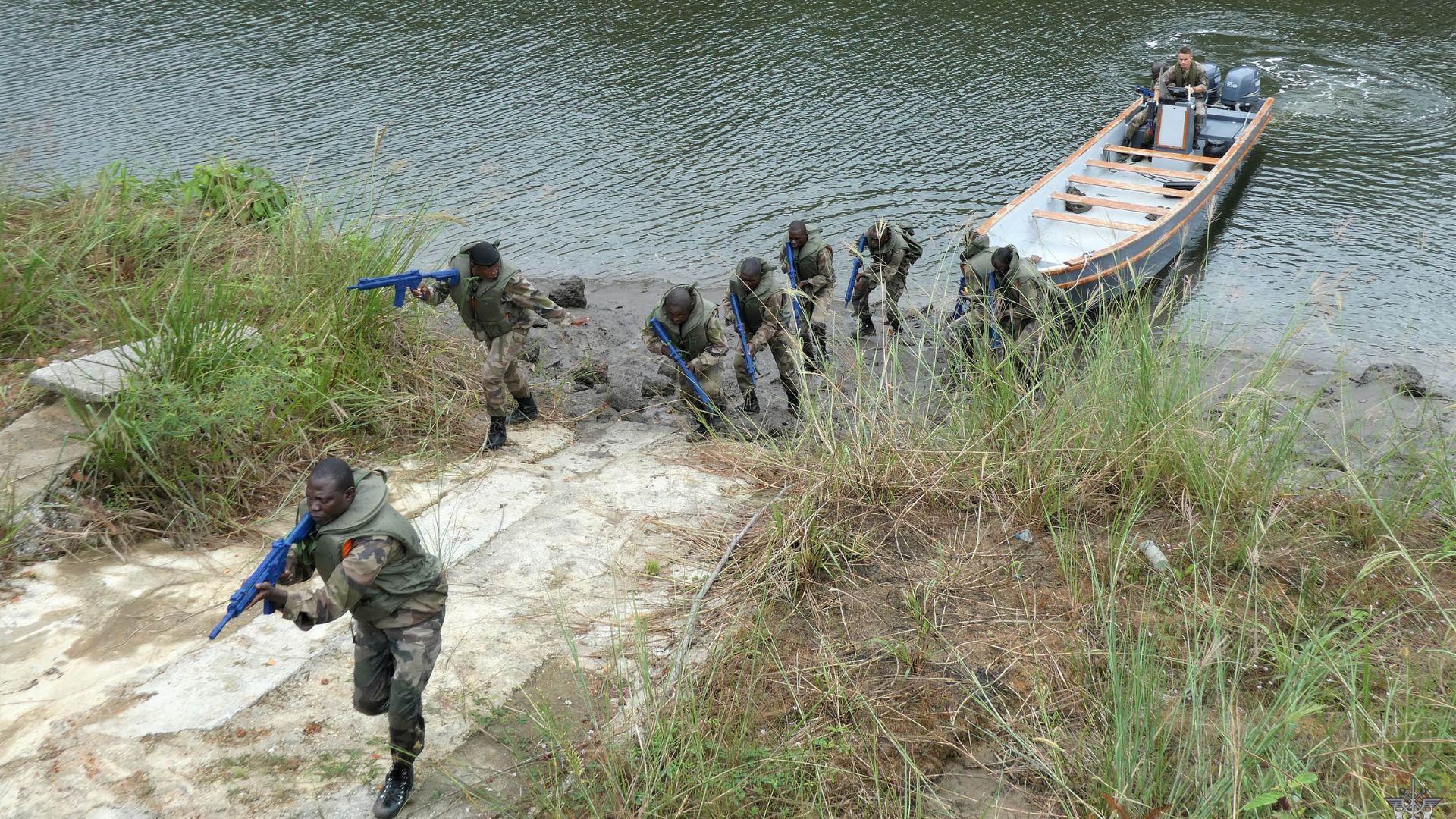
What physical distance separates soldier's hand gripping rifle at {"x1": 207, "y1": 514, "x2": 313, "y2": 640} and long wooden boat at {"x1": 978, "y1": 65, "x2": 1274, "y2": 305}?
702 cm

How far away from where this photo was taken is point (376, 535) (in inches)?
149

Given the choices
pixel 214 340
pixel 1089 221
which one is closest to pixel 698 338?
pixel 214 340

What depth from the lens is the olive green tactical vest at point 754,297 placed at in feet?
26.8

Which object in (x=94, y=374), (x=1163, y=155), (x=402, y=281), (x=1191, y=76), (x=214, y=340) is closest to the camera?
(x=94, y=374)

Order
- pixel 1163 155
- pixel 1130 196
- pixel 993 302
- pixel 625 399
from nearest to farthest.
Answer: pixel 993 302
pixel 625 399
pixel 1130 196
pixel 1163 155

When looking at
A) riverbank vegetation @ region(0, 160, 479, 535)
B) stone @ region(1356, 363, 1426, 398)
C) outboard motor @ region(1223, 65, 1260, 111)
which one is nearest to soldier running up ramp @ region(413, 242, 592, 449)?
riverbank vegetation @ region(0, 160, 479, 535)

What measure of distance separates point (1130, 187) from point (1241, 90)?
11.5 ft

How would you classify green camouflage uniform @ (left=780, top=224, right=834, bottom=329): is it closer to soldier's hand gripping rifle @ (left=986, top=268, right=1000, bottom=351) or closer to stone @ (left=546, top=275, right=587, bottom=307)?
soldier's hand gripping rifle @ (left=986, top=268, right=1000, bottom=351)

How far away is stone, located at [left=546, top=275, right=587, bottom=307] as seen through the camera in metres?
10.8

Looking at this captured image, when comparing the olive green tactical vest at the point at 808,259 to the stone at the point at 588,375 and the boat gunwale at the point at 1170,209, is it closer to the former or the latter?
the boat gunwale at the point at 1170,209

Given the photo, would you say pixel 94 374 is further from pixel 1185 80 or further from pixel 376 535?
pixel 1185 80

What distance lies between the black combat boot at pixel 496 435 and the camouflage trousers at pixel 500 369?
0.09 ft

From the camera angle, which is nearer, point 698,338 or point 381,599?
point 381,599

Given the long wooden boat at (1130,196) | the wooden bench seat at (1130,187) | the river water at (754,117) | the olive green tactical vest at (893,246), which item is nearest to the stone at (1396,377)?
the river water at (754,117)
